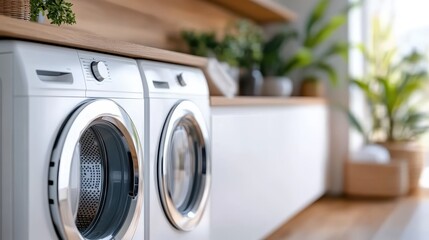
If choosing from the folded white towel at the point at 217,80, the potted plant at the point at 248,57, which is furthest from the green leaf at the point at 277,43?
the folded white towel at the point at 217,80

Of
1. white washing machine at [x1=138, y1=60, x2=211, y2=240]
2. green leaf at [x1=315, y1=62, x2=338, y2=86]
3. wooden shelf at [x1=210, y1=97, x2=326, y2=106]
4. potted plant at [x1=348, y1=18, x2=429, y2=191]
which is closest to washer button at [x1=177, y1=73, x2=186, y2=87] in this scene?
white washing machine at [x1=138, y1=60, x2=211, y2=240]

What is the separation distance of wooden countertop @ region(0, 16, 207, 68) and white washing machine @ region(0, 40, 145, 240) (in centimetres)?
2

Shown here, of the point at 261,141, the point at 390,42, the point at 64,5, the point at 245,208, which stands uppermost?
the point at 390,42

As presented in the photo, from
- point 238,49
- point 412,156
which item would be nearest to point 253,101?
point 238,49

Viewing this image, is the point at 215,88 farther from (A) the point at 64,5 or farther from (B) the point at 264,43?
(B) the point at 264,43

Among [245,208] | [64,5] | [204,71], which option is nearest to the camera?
[64,5]

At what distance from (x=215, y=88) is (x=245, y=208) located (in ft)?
1.77

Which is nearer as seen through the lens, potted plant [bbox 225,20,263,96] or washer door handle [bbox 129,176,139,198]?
washer door handle [bbox 129,176,139,198]

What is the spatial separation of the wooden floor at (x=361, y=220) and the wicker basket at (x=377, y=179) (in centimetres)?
6

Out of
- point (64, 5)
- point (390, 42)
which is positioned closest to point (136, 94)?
point (64, 5)

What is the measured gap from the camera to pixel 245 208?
2318 mm

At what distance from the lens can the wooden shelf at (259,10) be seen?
335cm

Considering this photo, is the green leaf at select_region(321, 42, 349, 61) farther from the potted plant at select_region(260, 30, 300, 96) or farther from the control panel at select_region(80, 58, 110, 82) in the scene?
the control panel at select_region(80, 58, 110, 82)

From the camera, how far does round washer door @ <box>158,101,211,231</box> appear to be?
5.73 ft
